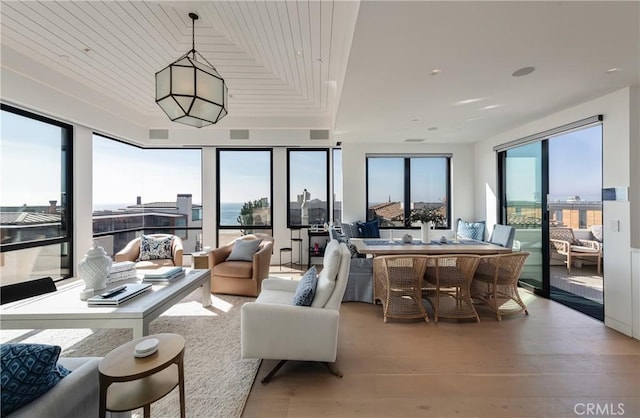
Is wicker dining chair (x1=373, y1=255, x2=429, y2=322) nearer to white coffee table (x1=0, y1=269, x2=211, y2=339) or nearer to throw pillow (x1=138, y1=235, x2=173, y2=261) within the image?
white coffee table (x1=0, y1=269, x2=211, y2=339)

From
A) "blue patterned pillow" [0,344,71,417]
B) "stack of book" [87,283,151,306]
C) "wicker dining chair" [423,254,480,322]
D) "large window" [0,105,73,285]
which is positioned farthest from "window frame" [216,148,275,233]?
"blue patterned pillow" [0,344,71,417]

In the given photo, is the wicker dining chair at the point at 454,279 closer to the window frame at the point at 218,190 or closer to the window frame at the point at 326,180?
the window frame at the point at 326,180

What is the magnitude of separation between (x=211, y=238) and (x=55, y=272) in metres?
2.49

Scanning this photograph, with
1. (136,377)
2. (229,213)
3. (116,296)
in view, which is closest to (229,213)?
(229,213)

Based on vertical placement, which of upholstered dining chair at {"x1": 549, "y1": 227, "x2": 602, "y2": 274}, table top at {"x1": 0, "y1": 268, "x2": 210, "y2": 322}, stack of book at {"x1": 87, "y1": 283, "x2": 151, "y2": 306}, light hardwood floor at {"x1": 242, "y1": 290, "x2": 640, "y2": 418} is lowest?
light hardwood floor at {"x1": 242, "y1": 290, "x2": 640, "y2": 418}

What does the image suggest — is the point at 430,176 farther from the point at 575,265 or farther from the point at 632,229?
the point at 632,229

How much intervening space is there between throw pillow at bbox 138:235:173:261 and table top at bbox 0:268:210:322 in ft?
5.68

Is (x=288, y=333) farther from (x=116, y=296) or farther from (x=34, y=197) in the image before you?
(x=34, y=197)

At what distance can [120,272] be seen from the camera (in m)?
3.02

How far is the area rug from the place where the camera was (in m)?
1.93

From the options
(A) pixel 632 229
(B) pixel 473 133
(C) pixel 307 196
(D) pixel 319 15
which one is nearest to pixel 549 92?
(A) pixel 632 229

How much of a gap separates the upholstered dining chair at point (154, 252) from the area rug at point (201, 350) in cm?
99

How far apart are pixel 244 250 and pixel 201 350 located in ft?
6.19

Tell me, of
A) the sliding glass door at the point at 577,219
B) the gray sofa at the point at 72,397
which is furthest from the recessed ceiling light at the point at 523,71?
the gray sofa at the point at 72,397
